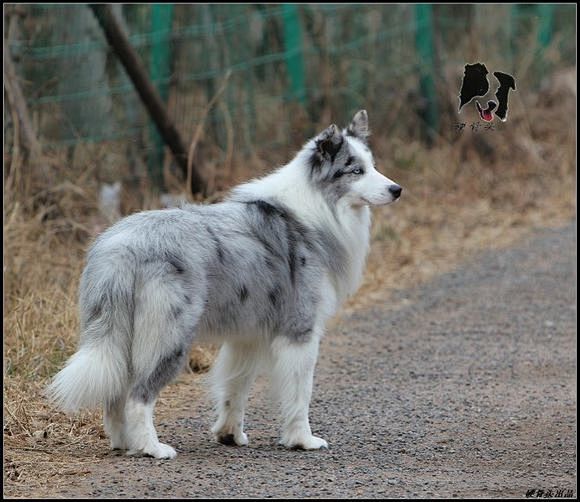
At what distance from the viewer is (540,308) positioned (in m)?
8.73

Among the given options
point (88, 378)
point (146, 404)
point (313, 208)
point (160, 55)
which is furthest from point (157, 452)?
point (160, 55)

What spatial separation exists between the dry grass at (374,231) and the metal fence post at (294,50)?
4.03ft

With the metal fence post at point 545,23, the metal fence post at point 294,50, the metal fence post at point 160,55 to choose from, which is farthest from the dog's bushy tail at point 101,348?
the metal fence post at point 545,23

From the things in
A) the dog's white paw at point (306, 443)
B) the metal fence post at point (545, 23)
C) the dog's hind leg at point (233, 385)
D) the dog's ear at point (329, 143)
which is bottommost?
the dog's white paw at point (306, 443)

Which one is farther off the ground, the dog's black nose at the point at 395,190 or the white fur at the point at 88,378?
the dog's black nose at the point at 395,190

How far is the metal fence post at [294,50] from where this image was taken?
1155 centimetres

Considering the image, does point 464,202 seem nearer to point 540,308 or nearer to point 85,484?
point 540,308

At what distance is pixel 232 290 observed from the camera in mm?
5160

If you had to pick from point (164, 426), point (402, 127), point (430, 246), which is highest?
point (402, 127)

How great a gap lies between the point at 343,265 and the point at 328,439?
0.87m

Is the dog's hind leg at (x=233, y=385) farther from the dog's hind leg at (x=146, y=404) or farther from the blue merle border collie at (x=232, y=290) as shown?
the dog's hind leg at (x=146, y=404)

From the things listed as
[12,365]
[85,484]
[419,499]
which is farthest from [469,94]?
[12,365]

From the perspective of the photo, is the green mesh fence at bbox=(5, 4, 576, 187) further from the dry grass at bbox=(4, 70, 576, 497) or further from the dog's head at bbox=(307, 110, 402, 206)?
the dog's head at bbox=(307, 110, 402, 206)

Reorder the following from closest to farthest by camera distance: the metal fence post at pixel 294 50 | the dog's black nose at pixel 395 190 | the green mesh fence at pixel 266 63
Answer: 1. the dog's black nose at pixel 395 190
2. the green mesh fence at pixel 266 63
3. the metal fence post at pixel 294 50
